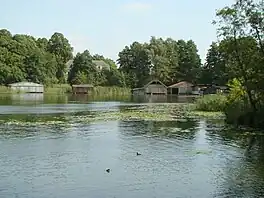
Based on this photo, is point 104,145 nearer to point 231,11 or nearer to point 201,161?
point 201,161

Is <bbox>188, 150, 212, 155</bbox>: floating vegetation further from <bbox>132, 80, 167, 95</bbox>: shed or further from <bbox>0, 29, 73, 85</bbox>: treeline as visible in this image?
<bbox>132, 80, 167, 95</bbox>: shed

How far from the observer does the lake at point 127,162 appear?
16594mm

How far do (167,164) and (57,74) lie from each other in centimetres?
13165

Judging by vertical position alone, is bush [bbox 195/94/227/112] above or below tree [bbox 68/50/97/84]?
below

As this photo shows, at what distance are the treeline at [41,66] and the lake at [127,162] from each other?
9778cm

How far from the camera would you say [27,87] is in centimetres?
13038

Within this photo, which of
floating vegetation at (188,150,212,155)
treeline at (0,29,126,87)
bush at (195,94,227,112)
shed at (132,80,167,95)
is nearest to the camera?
floating vegetation at (188,150,212,155)

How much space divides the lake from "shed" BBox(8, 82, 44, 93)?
3736 inches

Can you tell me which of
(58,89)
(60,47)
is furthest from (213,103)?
(60,47)

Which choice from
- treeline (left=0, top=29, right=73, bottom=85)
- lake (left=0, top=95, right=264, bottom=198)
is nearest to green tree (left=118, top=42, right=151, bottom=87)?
treeline (left=0, top=29, right=73, bottom=85)

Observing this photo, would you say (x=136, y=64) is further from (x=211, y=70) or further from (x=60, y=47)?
(x=60, y=47)

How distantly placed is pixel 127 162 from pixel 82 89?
382ft

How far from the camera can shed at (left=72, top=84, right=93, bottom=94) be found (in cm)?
13575

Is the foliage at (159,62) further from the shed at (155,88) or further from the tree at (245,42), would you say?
the tree at (245,42)
